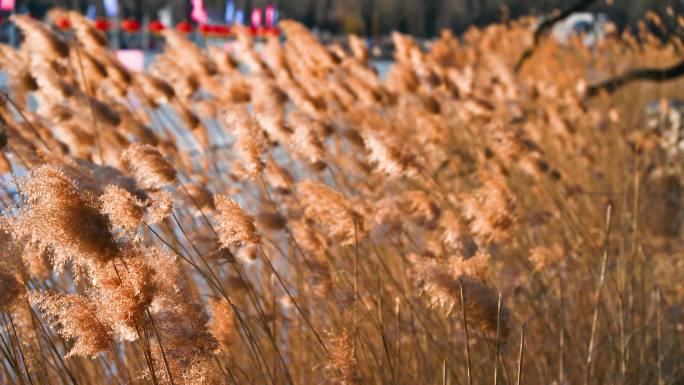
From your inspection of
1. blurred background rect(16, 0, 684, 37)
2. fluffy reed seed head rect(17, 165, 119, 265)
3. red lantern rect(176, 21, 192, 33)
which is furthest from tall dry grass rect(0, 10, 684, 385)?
blurred background rect(16, 0, 684, 37)

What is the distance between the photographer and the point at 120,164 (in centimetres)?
191

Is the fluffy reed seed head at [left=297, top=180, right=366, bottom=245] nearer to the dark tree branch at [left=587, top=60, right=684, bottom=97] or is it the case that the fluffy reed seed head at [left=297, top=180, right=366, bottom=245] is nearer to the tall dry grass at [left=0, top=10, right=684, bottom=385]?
the tall dry grass at [left=0, top=10, right=684, bottom=385]

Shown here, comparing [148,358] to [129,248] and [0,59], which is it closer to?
[129,248]

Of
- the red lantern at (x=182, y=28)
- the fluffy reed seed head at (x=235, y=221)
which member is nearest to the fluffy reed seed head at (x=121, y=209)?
the fluffy reed seed head at (x=235, y=221)

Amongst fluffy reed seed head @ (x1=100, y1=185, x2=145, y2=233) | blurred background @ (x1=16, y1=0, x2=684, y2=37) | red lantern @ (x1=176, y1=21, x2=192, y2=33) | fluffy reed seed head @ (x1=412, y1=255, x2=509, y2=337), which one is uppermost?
blurred background @ (x1=16, y1=0, x2=684, y2=37)

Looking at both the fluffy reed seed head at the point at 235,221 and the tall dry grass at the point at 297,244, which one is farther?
the fluffy reed seed head at the point at 235,221

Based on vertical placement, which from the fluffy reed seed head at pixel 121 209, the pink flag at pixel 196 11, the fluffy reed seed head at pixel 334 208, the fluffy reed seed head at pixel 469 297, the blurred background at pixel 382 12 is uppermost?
the blurred background at pixel 382 12

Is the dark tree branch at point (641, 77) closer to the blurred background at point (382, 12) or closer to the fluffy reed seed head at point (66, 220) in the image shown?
the fluffy reed seed head at point (66, 220)

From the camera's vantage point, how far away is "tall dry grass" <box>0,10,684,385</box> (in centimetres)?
110

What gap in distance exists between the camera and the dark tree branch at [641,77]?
4832mm

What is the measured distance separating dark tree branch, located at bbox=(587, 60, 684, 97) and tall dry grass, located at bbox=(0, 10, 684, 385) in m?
1.05

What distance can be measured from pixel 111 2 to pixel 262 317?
4408 mm

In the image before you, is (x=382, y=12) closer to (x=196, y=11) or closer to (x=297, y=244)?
(x=196, y=11)

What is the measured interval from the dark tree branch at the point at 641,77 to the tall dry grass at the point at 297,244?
1.05 metres
